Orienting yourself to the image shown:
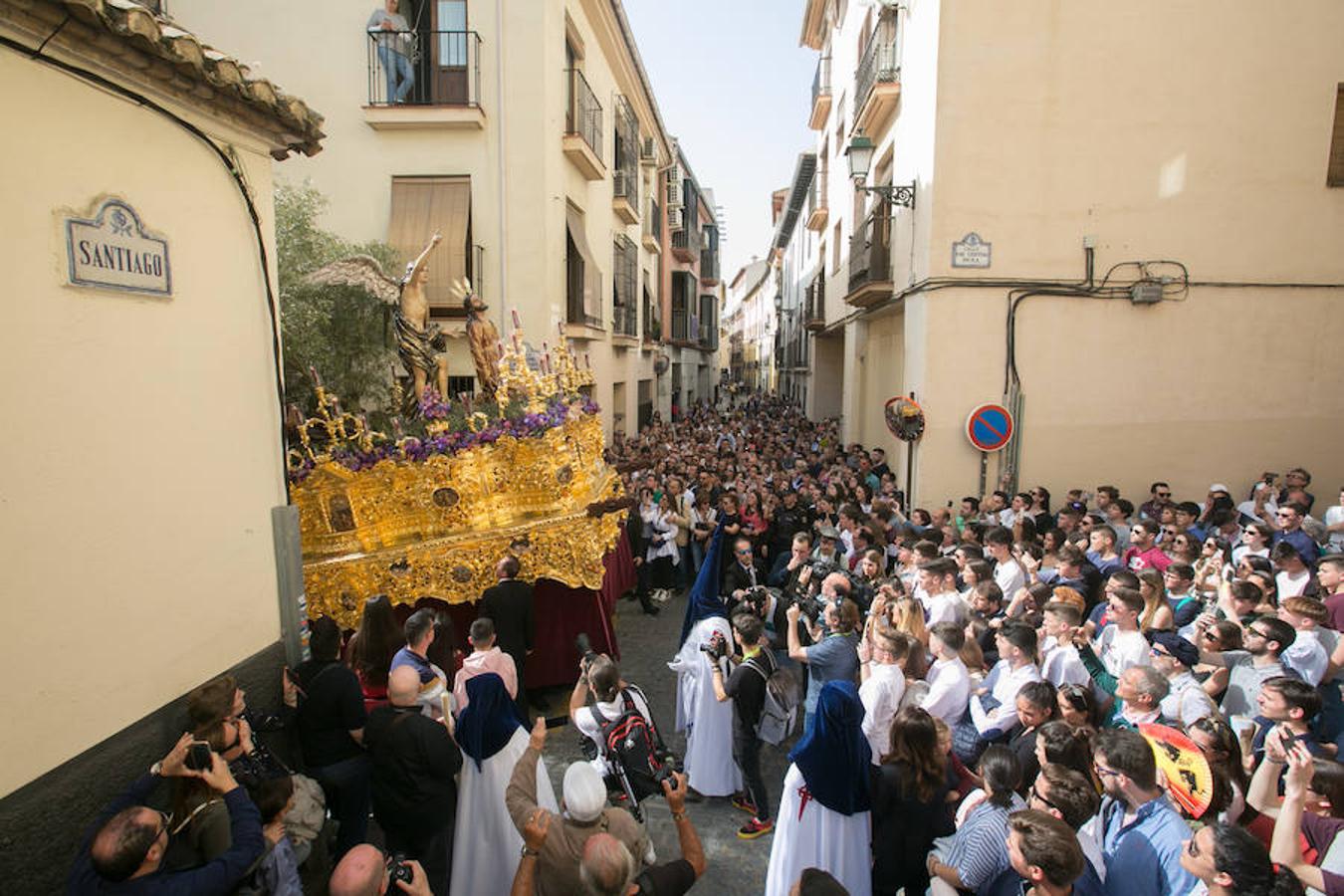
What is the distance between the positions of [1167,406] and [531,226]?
31.1 feet

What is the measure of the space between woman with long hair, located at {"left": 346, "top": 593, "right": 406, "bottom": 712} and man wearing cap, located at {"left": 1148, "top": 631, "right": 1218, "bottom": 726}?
4.23 metres

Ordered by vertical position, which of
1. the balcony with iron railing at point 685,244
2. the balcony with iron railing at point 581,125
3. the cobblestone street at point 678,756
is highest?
the balcony with iron railing at point 685,244

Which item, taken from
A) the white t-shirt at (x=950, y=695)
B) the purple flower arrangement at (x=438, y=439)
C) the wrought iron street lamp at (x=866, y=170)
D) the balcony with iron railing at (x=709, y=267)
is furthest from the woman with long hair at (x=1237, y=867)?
the balcony with iron railing at (x=709, y=267)

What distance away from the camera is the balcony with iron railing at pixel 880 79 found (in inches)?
450

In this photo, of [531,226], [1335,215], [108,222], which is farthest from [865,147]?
[108,222]

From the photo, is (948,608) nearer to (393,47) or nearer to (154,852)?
(154,852)

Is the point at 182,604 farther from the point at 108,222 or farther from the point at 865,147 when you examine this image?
the point at 865,147

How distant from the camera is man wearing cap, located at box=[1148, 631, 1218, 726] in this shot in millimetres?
3557

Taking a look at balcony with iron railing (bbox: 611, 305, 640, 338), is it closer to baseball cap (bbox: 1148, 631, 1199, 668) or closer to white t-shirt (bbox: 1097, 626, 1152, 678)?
white t-shirt (bbox: 1097, 626, 1152, 678)

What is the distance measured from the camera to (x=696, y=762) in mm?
5148

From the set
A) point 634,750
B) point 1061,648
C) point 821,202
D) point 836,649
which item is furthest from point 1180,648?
point 821,202

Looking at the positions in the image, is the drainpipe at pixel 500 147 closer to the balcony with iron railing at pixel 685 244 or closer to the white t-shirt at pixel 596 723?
the white t-shirt at pixel 596 723

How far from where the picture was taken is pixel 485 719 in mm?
3658

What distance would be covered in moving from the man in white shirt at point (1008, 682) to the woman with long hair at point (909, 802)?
2.00 ft
